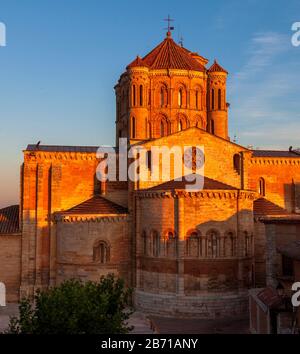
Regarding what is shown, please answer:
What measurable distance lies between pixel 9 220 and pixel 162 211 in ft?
38.9

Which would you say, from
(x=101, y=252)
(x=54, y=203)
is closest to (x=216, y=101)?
(x=54, y=203)

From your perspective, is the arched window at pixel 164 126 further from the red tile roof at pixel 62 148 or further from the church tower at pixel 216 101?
the red tile roof at pixel 62 148

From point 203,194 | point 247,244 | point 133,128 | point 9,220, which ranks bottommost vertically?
point 247,244

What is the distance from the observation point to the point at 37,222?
3188cm

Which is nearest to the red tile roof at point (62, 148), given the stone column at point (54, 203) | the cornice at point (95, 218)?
the stone column at point (54, 203)

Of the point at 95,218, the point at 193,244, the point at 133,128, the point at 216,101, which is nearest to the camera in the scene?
the point at 193,244

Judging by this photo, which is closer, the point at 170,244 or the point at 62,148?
the point at 170,244

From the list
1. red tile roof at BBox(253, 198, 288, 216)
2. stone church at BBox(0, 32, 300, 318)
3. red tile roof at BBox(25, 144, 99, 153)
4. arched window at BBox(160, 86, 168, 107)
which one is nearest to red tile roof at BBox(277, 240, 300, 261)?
stone church at BBox(0, 32, 300, 318)

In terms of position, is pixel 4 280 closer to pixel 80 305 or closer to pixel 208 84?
pixel 80 305

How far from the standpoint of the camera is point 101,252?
99.4ft

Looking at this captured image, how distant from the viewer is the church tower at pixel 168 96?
3519 cm

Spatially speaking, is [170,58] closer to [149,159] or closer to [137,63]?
[137,63]
